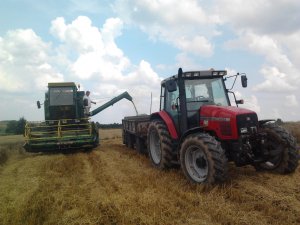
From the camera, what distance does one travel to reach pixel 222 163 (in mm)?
6578

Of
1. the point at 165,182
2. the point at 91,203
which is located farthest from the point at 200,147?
the point at 91,203

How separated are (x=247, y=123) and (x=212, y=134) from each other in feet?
2.60

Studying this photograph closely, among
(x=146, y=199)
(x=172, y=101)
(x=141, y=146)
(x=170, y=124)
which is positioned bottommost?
(x=146, y=199)

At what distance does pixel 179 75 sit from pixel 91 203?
12.5 ft

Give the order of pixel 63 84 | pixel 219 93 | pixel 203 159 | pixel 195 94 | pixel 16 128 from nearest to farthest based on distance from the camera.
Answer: pixel 203 159, pixel 195 94, pixel 219 93, pixel 63 84, pixel 16 128

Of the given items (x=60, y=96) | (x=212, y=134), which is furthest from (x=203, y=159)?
(x=60, y=96)

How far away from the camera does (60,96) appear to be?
1559 centimetres

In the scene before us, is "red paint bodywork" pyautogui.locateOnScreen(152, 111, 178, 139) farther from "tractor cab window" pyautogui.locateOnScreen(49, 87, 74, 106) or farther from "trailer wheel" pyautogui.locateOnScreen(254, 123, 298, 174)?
"tractor cab window" pyautogui.locateOnScreen(49, 87, 74, 106)

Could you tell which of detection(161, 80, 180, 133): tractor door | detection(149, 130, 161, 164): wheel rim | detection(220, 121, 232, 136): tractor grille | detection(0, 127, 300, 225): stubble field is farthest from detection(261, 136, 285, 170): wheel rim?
detection(149, 130, 161, 164): wheel rim

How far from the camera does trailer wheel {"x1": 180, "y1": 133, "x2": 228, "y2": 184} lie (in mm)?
6590

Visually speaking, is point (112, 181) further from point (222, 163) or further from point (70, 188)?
point (222, 163)

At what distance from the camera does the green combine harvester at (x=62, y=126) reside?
43.3 ft

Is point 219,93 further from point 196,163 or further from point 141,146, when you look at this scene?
point 141,146

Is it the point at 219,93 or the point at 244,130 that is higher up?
the point at 219,93
